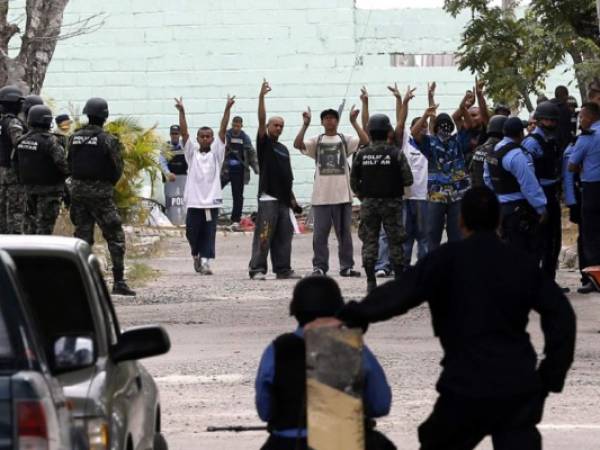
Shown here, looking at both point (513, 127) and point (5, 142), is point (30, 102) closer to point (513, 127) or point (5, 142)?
point (5, 142)

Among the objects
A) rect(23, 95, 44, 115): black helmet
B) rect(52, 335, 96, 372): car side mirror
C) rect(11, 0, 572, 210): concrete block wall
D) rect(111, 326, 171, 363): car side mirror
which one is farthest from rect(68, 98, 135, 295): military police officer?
rect(11, 0, 572, 210): concrete block wall

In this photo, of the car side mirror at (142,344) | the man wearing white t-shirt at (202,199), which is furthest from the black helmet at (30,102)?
the car side mirror at (142,344)

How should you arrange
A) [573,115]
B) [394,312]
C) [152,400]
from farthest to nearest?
1. [573,115]
2. [152,400]
3. [394,312]

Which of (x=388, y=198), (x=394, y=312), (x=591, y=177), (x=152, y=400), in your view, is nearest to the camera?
(x=394, y=312)

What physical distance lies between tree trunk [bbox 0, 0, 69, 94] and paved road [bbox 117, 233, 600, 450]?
3124 mm

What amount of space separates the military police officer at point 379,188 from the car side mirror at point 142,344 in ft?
34.4

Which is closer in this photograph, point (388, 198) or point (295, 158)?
point (388, 198)

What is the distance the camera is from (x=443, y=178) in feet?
62.0

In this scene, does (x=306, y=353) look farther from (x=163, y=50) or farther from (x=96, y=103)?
(x=163, y=50)

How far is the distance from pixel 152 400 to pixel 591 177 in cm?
932

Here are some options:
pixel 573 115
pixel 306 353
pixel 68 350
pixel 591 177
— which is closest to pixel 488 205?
pixel 306 353

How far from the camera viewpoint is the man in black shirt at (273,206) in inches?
802

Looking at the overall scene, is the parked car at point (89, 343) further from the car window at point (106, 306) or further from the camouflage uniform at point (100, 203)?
the camouflage uniform at point (100, 203)

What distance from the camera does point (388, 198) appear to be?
17531mm
